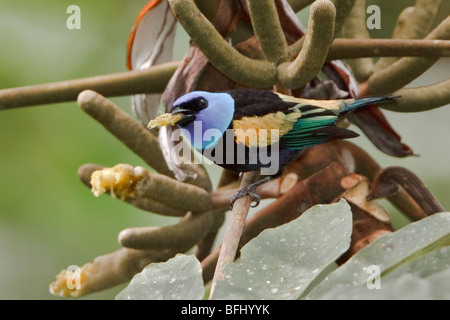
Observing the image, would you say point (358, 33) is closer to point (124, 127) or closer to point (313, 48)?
point (313, 48)

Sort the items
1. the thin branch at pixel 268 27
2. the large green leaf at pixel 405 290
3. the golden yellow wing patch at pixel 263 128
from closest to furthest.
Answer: the large green leaf at pixel 405 290 → the thin branch at pixel 268 27 → the golden yellow wing patch at pixel 263 128

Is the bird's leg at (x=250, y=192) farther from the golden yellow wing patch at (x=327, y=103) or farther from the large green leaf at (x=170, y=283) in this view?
the large green leaf at (x=170, y=283)

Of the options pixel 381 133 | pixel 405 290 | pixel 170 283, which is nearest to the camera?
pixel 405 290

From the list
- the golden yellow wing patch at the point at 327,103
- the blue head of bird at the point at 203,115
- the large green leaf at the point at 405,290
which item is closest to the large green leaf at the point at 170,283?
the large green leaf at the point at 405,290

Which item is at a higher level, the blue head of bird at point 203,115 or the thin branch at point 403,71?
the thin branch at point 403,71

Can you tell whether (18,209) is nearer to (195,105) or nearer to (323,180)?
(195,105)

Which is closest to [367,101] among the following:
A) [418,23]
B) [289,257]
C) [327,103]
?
[327,103]
